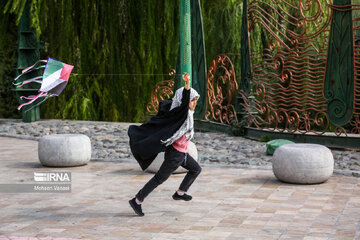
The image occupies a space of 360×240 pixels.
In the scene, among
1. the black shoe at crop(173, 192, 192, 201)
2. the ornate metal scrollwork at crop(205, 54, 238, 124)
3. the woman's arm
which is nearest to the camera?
the woman's arm

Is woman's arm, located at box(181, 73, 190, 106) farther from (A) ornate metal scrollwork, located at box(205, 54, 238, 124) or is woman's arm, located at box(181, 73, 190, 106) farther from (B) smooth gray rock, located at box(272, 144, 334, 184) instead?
(A) ornate metal scrollwork, located at box(205, 54, 238, 124)

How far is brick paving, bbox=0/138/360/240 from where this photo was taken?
6.39 meters

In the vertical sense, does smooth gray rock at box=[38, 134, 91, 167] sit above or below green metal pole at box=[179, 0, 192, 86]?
below

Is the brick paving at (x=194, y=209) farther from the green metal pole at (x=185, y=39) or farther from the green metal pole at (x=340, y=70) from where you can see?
the green metal pole at (x=340, y=70)

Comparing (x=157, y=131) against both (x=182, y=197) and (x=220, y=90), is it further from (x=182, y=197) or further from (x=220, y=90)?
(x=220, y=90)

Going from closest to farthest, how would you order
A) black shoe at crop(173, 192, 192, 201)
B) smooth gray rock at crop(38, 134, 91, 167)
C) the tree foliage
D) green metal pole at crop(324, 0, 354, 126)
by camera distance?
black shoe at crop(173, 192, 192, 201), smooth gray rock at crop(38, 134, 91, 167), green metal pole at crop(324, 0, 354, 126), the tree foliage

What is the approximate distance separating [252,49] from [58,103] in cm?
725

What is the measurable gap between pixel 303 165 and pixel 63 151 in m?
4.30

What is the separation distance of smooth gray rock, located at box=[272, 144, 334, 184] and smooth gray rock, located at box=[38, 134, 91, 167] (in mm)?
3659

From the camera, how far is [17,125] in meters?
19.4

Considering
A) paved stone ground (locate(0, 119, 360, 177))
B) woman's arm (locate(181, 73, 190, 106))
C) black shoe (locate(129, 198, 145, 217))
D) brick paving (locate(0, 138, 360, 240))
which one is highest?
woman's arm (locate(181, 73, 190, 106))

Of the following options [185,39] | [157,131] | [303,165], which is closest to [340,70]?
[185,39]

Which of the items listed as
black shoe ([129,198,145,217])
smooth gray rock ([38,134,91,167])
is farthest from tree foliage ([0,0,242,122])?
black shoe ([129,198,145,217])

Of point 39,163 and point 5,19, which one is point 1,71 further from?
point 39,163
